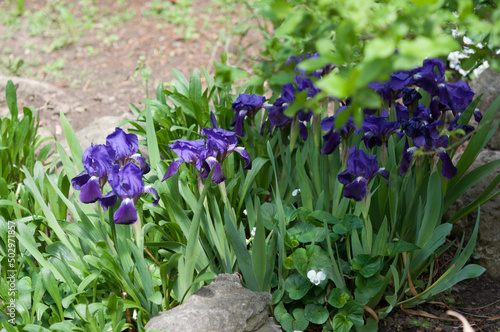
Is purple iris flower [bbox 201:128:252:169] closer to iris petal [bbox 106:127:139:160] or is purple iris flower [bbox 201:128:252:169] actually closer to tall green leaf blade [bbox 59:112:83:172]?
iris petal [bbox 106:127:139:160]

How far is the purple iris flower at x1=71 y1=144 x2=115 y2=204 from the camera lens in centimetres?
158

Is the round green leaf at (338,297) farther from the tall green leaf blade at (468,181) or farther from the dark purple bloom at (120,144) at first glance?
the dark purple bloom at (120,144)

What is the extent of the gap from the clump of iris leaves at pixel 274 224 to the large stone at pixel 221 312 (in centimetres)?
6

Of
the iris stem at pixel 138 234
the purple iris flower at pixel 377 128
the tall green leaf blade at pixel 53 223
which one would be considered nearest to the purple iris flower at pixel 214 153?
the iris stem at pixel 138 234

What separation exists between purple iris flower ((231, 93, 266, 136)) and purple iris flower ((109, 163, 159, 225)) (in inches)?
28.2

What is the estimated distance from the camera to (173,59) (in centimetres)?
456

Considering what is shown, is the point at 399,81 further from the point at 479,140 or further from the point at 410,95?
the point at 479,140

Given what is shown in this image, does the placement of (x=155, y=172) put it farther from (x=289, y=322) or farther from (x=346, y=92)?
(x=346, y=92)

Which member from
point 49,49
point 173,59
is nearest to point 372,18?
point 173,59

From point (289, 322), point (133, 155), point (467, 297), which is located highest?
point (133, 155)

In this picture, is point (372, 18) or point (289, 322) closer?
point (372, 18)

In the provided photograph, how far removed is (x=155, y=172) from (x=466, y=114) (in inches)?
57.2

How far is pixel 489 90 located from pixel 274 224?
177cm

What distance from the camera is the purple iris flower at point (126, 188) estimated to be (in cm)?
155
